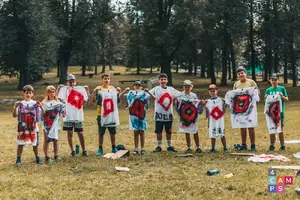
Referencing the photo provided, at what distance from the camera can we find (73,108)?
1148cm

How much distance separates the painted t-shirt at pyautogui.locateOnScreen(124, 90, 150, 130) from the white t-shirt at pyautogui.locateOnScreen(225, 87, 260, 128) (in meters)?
2.59

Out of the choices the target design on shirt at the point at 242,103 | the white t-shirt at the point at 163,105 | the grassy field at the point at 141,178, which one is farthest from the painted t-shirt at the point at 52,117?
the target design on shirt at the point at 242,103

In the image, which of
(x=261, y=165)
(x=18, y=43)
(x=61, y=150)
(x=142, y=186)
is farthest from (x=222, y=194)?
(x=18, y=43)

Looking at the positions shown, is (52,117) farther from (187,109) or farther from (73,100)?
(187,109)

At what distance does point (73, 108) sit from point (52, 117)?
70 centimetres

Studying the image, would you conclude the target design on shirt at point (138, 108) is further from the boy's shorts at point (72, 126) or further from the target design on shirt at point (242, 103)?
the target design on shirt at point (242, 103)

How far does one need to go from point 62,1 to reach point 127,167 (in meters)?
41.2

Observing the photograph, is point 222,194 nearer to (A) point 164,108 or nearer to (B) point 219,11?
(A) point 164,108

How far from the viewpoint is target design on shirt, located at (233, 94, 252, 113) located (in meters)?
12.1

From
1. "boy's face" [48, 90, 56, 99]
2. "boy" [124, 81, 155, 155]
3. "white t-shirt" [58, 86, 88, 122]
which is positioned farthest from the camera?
"boy" [124, 81, 155, 155]

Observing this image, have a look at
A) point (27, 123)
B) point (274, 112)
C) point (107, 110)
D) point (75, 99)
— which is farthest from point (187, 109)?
point (27, 123)

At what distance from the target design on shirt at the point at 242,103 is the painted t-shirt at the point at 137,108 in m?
2.73

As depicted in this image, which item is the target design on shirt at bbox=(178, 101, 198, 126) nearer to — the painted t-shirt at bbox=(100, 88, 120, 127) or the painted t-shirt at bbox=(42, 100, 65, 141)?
the painted t-shirt at bbox=(100, 88, 120, 127)

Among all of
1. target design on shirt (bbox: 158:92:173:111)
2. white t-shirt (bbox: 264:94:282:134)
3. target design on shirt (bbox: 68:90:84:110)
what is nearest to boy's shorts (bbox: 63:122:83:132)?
target design on shirt (bbox: 68:90:84:110)
